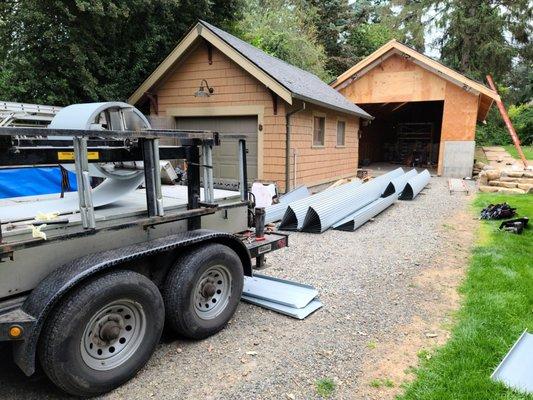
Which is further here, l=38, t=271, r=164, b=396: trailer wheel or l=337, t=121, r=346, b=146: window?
l=337, t=121, r=346, b=146: window

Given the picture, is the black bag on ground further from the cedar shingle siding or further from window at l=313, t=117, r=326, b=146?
window at l=313, t=117, r=326, b=146

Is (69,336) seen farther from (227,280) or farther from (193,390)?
(227,280)

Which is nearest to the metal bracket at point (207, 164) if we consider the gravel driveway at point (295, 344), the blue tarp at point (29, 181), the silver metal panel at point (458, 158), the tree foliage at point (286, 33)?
the gravel driveway at point (295, 344)

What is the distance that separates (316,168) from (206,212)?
969cm

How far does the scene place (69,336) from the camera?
2.53m

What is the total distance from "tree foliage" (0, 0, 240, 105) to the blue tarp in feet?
23.2

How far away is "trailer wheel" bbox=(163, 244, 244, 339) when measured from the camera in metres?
3.29

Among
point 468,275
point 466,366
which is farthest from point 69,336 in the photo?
point 468,275

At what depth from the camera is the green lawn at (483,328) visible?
9.47 feet

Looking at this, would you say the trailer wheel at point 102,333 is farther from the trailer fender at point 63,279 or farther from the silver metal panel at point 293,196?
the silver metal panel at point 293,196

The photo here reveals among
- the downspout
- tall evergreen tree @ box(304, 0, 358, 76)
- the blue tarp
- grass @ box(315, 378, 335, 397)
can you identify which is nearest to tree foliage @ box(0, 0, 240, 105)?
the downspout

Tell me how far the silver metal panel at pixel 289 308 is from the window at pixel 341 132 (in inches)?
444

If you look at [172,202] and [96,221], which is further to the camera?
[172,202]

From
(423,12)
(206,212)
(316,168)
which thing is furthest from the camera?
(423,12)
